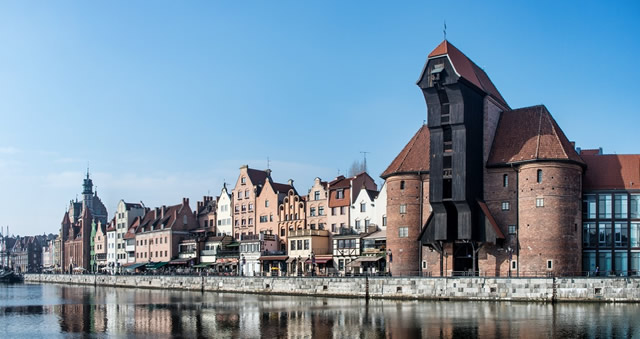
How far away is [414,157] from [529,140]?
11.4 m

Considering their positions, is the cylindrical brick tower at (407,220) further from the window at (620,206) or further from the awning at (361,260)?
the window at (620,206)

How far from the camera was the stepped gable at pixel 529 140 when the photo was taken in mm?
61125

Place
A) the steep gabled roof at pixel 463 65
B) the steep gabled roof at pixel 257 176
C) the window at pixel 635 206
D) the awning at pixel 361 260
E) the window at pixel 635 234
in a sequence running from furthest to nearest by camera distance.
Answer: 1. the steep gabled roof at pixel 257 176
2. the awning at pixel 361 260
3. the steep gabled roof at pixel 463 65
4. the window at pixel 635 206
5. the window at pixel 635 234

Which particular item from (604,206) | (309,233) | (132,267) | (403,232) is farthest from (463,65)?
(132,267)

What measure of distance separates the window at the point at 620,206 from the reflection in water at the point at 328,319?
14437mm

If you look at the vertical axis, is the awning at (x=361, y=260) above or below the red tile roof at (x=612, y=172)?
below

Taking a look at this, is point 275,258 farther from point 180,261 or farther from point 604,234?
point 604,234

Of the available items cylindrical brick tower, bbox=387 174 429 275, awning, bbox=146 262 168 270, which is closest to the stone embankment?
cylindrical brick tower, bbox=387 174 429 275

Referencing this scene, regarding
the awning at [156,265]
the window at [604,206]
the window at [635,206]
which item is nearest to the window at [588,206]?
the window at [604,206]

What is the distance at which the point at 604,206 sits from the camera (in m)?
63.3

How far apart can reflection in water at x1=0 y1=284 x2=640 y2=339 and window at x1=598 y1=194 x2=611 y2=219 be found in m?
14.2

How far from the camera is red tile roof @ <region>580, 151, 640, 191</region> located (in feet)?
208

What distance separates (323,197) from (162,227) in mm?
38032

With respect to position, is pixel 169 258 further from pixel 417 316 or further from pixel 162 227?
pixel 417 316
